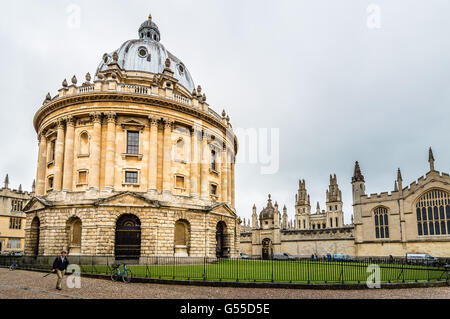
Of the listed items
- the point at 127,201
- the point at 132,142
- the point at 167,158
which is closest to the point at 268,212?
the point at 167,158

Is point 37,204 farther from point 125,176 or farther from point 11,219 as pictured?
point 11,219

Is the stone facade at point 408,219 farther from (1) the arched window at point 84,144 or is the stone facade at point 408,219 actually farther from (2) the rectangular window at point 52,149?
(2) the rectangular window at point 52,149

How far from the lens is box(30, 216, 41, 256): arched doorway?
31938 millimetres

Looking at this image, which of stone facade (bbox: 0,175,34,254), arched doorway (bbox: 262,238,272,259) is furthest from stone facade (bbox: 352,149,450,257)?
stone facade (bbox: 0,175,34,254)

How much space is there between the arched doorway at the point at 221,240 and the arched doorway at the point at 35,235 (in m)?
16.6

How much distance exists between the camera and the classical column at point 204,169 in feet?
111

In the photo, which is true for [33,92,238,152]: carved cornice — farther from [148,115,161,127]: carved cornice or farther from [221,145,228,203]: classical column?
[221,145,228,203]: classical column

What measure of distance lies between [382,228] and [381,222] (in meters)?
0.75

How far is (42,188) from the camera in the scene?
33.5 meters

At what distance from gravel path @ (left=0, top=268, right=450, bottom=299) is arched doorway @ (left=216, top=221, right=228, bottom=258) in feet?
66.2

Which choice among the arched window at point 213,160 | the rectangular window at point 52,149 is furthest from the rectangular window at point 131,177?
the arched window at point 213,160
